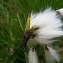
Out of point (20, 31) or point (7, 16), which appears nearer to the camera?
point (20, 31)

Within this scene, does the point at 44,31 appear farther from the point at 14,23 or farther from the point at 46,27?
→ the point at 14,23

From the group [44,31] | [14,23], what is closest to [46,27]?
[44,31]

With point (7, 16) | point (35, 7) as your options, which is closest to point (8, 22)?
point (7, 16)

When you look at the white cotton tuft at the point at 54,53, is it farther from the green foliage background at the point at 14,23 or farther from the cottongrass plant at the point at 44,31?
the green foliage background at the point at 14,23

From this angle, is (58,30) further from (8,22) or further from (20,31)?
(8,22)

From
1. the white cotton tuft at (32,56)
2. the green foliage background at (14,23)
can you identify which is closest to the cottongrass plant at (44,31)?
the white cotton tuft at (32,56)

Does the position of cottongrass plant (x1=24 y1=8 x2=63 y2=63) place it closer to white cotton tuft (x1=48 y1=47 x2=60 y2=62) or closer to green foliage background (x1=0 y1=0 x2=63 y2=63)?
white cotton tuft (x1=48 y1=47 x2=60 y2=62)
